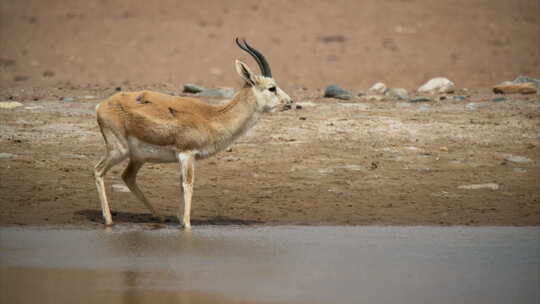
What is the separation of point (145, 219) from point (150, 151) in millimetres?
811

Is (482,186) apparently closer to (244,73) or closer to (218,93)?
(244,73)

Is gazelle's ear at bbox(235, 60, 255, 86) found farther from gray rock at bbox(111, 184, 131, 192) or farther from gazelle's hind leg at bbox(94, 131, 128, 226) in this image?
gray rock at bbox(111, 184, 131, 192)

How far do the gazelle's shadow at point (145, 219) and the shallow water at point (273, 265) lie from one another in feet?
1.07

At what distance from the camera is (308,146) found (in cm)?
1340

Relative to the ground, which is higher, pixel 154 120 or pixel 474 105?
pixel 474 105

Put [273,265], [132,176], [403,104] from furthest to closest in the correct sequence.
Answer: [403,104]
[132,176]
[273,265]

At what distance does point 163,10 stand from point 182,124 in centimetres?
2059

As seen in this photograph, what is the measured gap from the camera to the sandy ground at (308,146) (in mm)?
10914

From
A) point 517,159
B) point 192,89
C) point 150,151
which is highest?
point 192,89

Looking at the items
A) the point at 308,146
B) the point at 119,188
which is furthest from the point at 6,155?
the point at 308,146

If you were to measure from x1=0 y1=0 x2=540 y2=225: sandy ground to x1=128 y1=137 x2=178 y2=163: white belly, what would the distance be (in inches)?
29.5

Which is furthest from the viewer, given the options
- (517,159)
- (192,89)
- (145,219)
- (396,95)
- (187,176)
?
(192,89)

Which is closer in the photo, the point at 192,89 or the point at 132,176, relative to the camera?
the point at 132,176

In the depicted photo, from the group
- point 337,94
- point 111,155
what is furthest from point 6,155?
point 337,94
